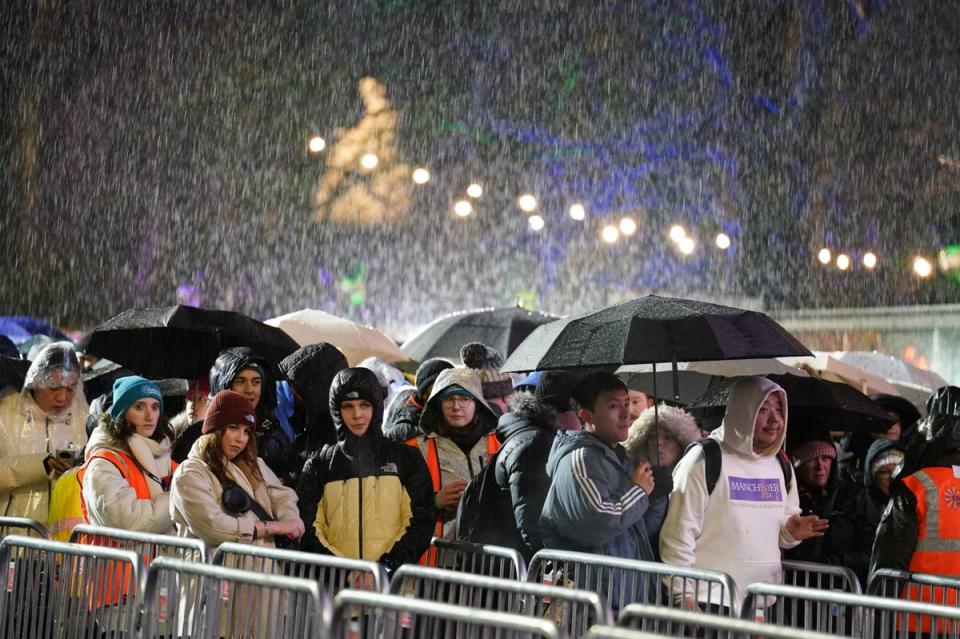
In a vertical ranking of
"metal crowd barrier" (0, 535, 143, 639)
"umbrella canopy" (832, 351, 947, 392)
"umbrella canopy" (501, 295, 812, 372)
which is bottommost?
"metal crowd barrier" (0, 535, 143, 639)

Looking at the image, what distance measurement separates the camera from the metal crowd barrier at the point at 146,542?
5.36 metres

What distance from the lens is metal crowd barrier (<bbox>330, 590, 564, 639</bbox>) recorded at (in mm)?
3418

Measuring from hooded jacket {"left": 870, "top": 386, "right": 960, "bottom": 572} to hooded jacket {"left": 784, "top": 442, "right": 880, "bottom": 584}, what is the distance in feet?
3.29

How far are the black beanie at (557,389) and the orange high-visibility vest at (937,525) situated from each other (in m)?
1.75

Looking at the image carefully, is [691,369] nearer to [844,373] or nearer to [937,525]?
[937,525]

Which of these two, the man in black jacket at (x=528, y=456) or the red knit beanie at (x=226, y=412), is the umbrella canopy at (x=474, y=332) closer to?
the man in black jacket at (x=528, y=456)

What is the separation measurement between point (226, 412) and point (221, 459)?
8.9 inches

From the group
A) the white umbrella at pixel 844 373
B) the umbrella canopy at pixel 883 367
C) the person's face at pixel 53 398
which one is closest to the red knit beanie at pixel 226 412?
the person's face at pixel 53 398

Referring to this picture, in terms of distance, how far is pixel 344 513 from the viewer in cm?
646

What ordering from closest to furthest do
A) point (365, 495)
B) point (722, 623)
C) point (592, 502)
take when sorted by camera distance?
1. point (722, 623)
2. point (592, 502)
3. point (365, 495)

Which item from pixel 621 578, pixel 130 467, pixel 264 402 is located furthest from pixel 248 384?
pixel 621 578

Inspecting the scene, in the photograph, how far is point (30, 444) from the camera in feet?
25.6

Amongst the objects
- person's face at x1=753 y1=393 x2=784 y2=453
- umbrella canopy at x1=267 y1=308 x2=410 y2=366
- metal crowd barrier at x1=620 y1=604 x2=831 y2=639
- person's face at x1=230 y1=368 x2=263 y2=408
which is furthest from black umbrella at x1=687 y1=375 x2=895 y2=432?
umbrella canopy at x1=267 y1=308 x2=410 y2=366

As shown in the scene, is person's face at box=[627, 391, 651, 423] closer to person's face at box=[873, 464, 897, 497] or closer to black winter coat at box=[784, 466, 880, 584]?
person's face at box=[873, 464, 897, 497]
